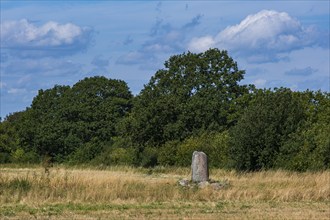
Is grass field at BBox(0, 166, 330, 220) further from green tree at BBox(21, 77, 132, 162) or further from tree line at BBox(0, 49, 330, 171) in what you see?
green tree at BBox(21, 77, 132, 162)

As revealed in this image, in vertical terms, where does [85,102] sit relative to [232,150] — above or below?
above

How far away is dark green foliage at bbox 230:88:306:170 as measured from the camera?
45.9 meters

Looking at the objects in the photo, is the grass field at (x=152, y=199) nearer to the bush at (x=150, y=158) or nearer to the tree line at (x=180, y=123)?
the tree line at (x=180, y=123)

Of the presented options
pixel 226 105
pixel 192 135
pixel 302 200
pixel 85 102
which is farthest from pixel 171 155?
pixel 302 200

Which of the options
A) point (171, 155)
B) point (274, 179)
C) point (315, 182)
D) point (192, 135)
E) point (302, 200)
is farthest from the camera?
point (192, 135)

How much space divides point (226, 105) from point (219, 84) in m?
3.20

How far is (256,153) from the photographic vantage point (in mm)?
46344

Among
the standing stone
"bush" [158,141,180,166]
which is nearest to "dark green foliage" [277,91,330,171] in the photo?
the standing stone

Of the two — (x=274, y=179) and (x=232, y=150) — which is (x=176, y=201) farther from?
(x=232, y=150)

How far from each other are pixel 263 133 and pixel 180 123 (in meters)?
20.3

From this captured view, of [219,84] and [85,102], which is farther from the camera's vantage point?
[85,102]

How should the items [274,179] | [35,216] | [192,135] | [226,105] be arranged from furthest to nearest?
1. [226,105]
2. [192,135]
3. [274,179]
4. [35,216]

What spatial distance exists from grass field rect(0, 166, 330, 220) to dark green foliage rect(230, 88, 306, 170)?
15334mm

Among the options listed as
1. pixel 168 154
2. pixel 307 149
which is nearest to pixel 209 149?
pixel 168 154
